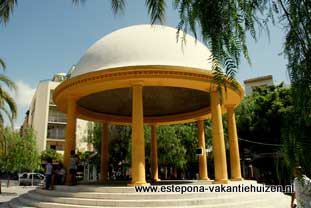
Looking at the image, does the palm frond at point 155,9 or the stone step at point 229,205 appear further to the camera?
the stone step at point 229,205

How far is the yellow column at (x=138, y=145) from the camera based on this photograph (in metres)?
10.8

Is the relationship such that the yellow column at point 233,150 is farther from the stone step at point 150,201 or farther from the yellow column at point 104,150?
the yellow column at point 104,150

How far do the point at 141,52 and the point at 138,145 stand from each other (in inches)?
151

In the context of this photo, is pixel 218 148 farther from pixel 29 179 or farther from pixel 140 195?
pixel 29 179

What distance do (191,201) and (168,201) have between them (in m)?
0.71

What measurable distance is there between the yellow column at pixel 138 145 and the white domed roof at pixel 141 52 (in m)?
1.37

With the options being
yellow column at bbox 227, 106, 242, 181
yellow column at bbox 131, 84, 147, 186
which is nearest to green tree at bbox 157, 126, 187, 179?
yellow column at bbox 227, 106, 242, 181

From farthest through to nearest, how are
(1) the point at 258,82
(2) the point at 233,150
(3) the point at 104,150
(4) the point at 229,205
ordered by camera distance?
(1) the point at 258,82 → (3) the point at 104,150 → (2) the point at 233,150 → (4) the point at 229,205

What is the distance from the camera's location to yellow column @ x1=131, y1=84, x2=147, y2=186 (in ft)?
35.3

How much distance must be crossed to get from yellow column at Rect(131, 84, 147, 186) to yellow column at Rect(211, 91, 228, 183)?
3128 mm

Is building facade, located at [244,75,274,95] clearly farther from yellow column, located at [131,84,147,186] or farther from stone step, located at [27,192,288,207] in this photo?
stone step, located at [27,192,288,207]

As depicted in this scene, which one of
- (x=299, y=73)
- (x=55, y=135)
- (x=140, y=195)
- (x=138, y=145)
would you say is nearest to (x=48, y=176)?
(x=138, y=145)

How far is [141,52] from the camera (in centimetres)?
1227

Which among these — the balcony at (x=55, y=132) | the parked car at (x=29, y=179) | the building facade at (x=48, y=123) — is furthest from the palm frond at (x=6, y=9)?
the balcony at (x=55, y=132)
